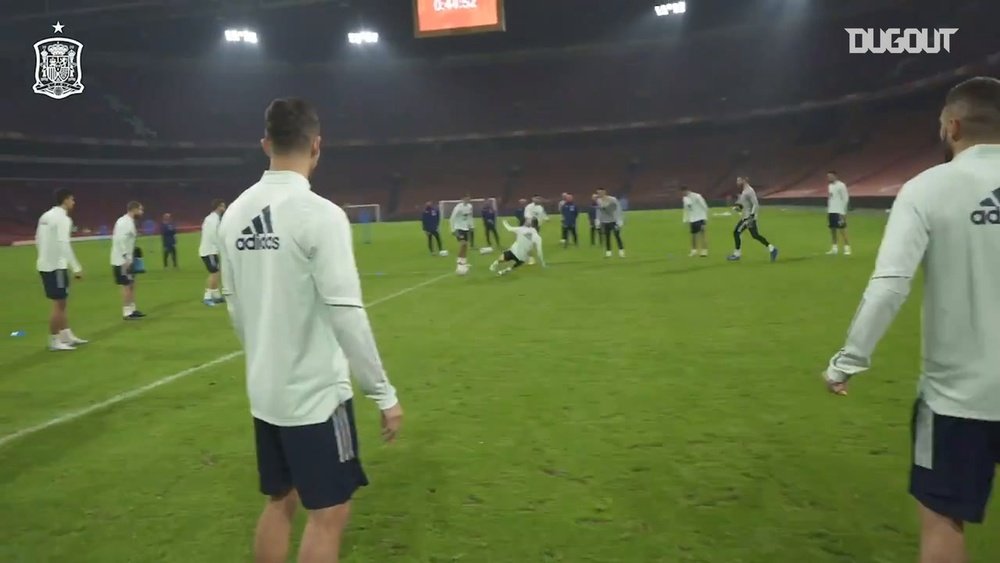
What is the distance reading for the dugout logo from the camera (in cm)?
4122

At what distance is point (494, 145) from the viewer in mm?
63719

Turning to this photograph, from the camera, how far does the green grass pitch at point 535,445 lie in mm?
4207

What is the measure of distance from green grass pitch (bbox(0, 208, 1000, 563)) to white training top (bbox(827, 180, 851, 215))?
21.0 ft

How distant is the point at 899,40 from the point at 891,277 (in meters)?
50.1

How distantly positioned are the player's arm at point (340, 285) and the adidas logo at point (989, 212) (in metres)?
2.28

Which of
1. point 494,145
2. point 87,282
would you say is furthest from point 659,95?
point 87,282

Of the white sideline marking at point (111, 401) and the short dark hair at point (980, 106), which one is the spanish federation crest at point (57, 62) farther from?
the short dark hair at point (980, 106)

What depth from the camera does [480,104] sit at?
65.2 metres

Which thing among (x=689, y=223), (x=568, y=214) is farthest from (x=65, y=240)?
(x=568, y=214)

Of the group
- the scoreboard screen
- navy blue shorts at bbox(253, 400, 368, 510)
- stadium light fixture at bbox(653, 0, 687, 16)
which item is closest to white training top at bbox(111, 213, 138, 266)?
navy blue shorts at bbox(253, 400, 368, 510)

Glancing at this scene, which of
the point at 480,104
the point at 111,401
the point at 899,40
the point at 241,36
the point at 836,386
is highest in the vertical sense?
the point at 241,36

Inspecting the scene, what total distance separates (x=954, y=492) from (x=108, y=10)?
4620 centimetres

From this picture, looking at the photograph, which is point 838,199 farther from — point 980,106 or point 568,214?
point 980,106

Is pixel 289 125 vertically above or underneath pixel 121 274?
above
